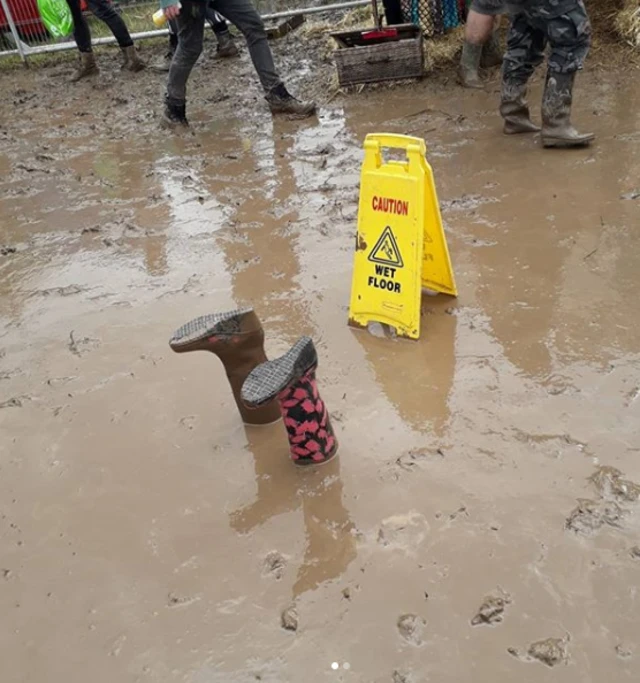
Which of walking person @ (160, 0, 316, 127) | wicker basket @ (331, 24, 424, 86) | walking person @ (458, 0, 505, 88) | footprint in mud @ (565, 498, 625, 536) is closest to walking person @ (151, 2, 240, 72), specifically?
wicker basket @ (331, 24, 424, 86)

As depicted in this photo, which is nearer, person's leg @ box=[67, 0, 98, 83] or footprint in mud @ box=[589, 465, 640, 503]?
footprint in mud @ box=[589, 465, 640, 503]

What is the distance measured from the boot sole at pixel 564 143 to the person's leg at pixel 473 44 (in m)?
1.76

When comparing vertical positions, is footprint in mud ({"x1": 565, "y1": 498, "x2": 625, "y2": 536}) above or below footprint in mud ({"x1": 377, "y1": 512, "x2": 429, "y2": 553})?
above

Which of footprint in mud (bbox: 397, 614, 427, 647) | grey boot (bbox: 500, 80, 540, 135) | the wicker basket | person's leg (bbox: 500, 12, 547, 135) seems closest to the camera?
footprint in mud (bbox: 397, 614, 427, 647)

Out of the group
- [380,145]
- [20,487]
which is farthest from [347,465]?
[380,145]

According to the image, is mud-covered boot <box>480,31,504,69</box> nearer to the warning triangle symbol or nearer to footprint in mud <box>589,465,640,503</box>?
the warning triangle symbol

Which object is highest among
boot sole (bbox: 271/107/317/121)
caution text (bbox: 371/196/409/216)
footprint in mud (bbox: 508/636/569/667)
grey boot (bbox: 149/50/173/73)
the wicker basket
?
caution text (bbox: 371/196/409/216)

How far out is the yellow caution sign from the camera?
3.02m

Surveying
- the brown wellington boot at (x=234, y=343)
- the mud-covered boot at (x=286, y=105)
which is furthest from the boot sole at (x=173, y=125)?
the brown wellington boot at (x=234, y=343)

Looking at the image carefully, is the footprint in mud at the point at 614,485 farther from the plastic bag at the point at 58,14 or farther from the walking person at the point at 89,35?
the plastic bag at the point at 58,14

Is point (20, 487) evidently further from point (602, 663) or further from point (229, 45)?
point (229, 45)

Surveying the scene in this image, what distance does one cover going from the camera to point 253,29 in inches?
243

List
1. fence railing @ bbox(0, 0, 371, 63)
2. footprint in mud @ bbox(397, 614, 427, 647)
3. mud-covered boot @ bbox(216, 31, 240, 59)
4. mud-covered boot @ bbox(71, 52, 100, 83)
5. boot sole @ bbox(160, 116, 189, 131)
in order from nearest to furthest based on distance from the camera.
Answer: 1. footprint in mud @ bbox(397, 614, 427, 647)
2. boot sole @ bbox(160, 116, 189, 131)
3. mud-covered boot @ bbox(71, 52, 100, 83)
4. mud-covered boot @ bbox(216, 31, 240, 59)
5. fence railing @ bbox(0, 0, 371, 63)

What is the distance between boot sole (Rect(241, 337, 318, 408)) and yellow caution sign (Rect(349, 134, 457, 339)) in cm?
86
